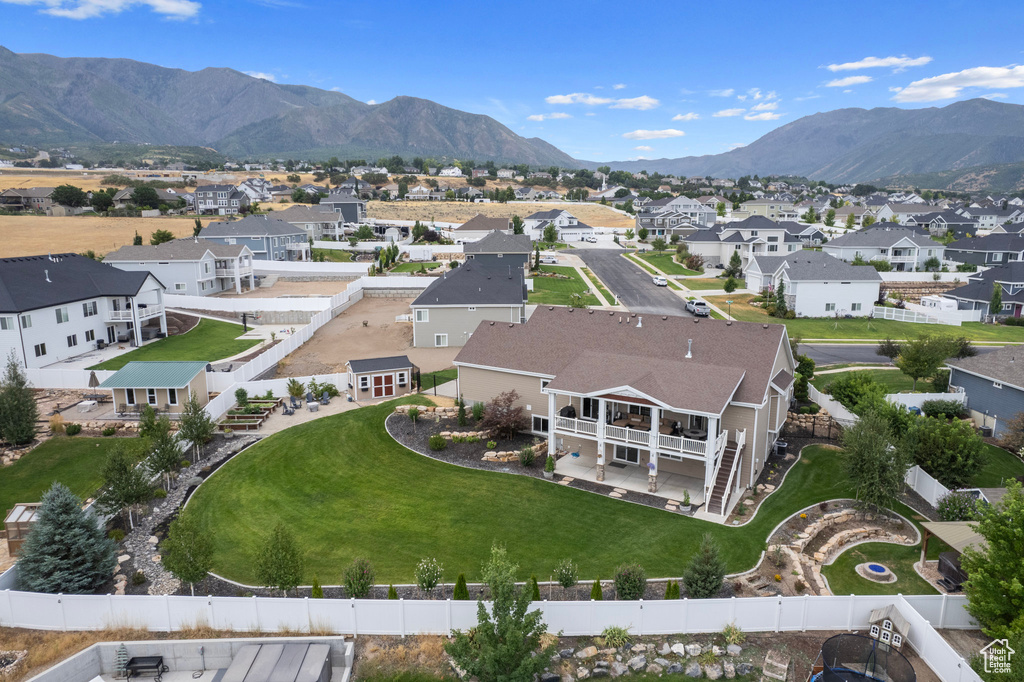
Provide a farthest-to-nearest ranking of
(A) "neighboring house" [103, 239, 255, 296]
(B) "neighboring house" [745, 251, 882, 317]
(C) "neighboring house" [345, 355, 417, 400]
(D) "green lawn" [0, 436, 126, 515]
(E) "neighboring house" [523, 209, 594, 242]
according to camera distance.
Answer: (E) "neighboring house" [523, 209, 594, 242], (A) "neighboring house" [103, 239, 255, 296], (B) "neighboring house" [745, 251, 882, 317], (C) "neighboring house" [345, 355, 417, 400], (D) "green lawn" [0, 436, 126, 515]

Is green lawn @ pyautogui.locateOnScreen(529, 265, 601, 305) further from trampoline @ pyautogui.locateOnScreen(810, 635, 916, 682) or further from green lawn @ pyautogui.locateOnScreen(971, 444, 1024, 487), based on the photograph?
trampoline @ pyautogui.locateOnScreen(810, 635, 916, 682)

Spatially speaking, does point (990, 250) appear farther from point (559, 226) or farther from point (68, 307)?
point (68, 307)

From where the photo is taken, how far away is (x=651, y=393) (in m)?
24.9

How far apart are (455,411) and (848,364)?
30222 mm

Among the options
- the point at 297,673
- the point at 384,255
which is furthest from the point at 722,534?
the point at 384,255

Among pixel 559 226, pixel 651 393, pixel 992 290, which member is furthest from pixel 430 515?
pixel 559 226

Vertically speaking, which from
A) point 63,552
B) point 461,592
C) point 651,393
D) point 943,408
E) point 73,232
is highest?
point 73,232

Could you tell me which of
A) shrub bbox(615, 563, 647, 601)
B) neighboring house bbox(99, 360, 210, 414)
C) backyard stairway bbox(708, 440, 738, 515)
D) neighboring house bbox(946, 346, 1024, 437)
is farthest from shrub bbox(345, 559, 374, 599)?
neighboring house bbox(946, 346, 1024, 437)

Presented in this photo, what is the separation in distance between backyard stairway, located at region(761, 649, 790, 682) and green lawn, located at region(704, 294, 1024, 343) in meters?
40.7

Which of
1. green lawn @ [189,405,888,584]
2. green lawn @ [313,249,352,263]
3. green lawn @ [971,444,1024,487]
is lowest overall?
green lawn @ [189,405,888,584]

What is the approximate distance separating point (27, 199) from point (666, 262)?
127323mm

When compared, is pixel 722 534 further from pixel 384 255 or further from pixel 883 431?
pixel 384 255

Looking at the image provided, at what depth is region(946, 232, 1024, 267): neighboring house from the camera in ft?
275

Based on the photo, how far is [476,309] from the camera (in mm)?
49531
